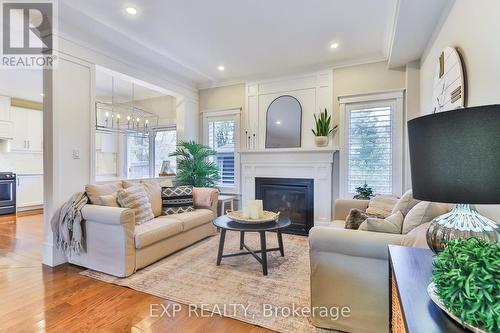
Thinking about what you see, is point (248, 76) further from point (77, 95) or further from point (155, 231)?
point (155, 231)

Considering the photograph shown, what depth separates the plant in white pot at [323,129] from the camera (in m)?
4.11

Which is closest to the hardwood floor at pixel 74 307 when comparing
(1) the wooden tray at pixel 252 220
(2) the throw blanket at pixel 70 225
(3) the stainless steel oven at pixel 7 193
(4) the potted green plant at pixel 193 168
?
(2) the throw blanket at pixel 70 225

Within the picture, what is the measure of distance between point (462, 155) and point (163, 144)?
5.81m

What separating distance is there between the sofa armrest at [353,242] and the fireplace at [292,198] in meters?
2.50

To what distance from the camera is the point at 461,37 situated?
197 centimetres

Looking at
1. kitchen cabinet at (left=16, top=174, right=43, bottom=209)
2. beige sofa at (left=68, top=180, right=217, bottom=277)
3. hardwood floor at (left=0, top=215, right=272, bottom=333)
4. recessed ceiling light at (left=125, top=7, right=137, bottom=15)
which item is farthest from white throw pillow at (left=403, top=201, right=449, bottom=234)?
kitchen cabinet at (left=16, top=174, right=43, bottom=209)

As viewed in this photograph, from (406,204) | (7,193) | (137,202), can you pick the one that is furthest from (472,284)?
(7,193)

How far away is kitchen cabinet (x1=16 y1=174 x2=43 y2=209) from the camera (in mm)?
5836

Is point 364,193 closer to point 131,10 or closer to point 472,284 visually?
point 472,284

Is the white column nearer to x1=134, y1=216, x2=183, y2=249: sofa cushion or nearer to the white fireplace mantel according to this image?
x1=134, y1=216, x2=183, y2=249: sofa cushion

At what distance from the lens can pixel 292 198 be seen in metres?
4.46

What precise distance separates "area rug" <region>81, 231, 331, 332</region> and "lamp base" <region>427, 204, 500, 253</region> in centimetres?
112

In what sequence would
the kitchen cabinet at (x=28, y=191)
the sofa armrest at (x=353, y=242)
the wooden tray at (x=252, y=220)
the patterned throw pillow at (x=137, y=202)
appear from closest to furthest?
the sofa armrest at (x=353, y=242) → the wooden tray at (x=252, y=220) → the patterned throw pillow at (x=137, y=202) → the kitchen cabinet at (x=28, y=191)

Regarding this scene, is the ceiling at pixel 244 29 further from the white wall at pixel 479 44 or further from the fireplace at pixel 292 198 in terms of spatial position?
the fireplace at pixel 292 198
